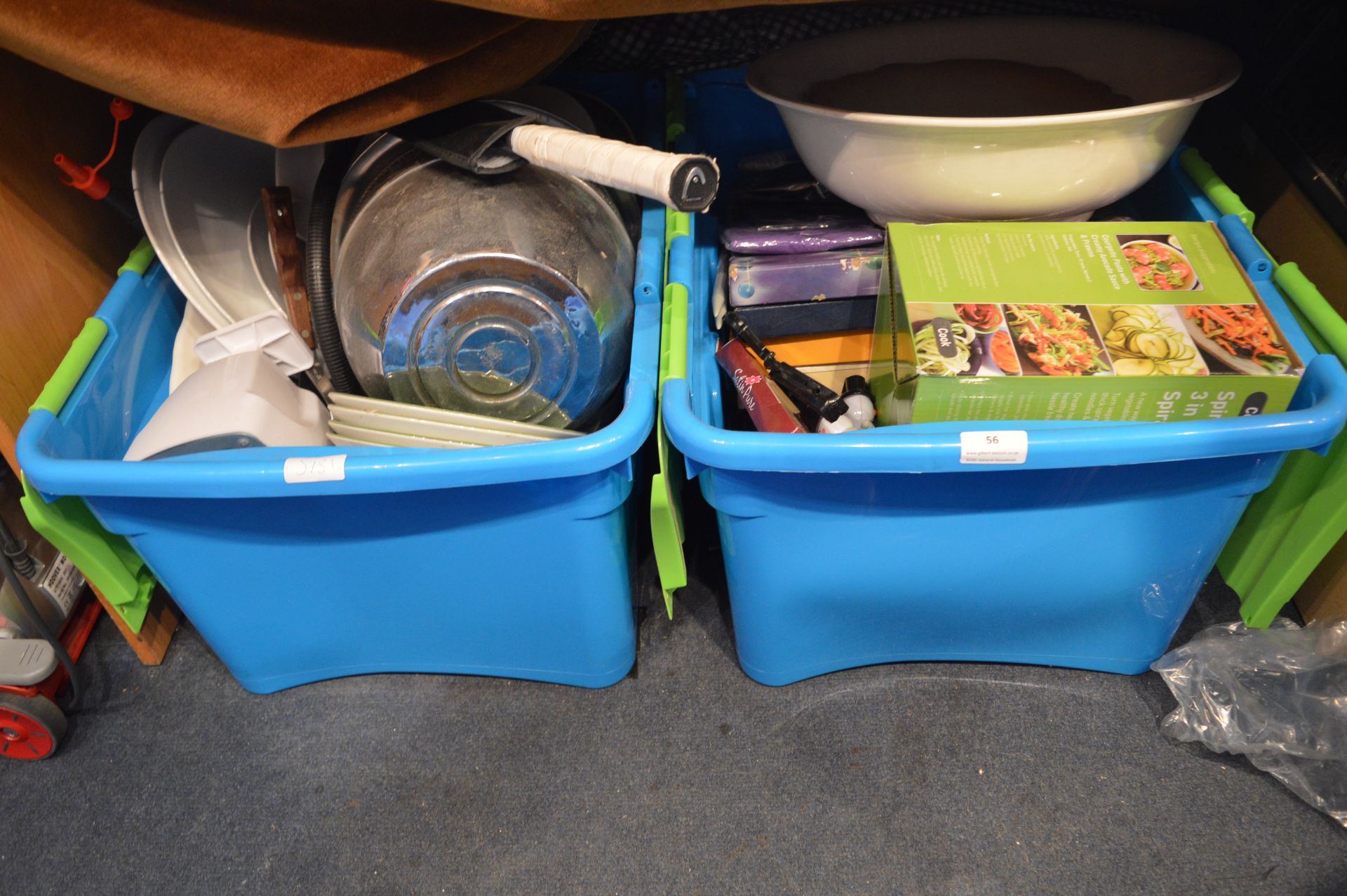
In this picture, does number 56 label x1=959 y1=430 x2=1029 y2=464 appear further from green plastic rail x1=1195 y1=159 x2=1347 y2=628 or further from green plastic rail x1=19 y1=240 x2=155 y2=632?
green plastic rail x1=19 y1=240 x2=155 y2=632

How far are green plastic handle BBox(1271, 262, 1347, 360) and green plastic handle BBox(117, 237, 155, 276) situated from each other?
985 mm

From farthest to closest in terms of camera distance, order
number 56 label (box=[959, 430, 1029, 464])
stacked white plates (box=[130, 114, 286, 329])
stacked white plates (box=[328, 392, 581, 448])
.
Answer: stacked white plates (box=[130, 114, 286, 329]), stacked white plates (box=[328, 392, 581, 448]), number 56 label (box=[959, 430, 1029, 464])

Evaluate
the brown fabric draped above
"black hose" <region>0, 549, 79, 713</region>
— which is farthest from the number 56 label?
"black hose" <region>0, 549, 79, 713</region>

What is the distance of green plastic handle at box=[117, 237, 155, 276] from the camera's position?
0.83 meters

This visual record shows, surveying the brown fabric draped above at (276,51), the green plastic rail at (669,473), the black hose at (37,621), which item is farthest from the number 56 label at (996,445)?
the black hose at (37,621)

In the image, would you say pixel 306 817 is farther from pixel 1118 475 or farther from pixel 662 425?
pixel 1118 475

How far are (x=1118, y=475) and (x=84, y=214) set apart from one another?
95 cm

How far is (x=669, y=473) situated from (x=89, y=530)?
1.61 ft

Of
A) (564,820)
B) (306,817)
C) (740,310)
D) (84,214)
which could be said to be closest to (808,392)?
(740,310)

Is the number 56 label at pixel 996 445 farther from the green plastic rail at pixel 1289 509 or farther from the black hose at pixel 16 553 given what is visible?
the black hose at pixel 16 553

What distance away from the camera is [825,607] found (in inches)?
30.8

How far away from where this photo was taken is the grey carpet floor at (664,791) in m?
0.74

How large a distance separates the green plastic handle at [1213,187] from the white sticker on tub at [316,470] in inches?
30.7

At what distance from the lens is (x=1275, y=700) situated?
0.78 meters
